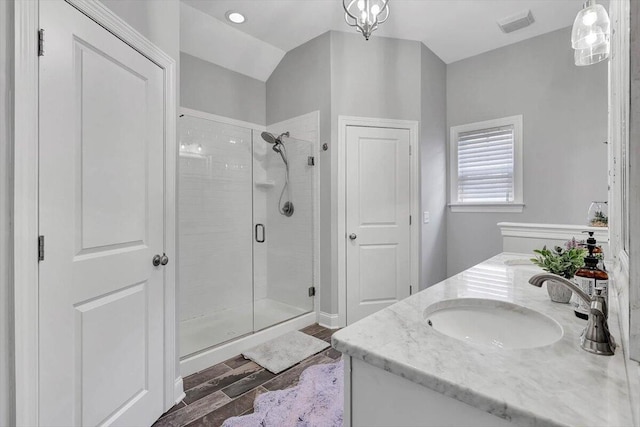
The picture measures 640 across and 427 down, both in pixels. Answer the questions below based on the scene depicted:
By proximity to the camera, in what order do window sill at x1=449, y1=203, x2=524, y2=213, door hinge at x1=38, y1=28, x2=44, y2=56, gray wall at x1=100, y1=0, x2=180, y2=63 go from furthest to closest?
window sill at x1=449, y1=203, x2=524, y2=213
gray wall at x1=100, y1=0, x2=180, y2=63
door hinge at x1=38, y1=28, x2=44, y2=56

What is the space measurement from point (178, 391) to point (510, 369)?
1945mm

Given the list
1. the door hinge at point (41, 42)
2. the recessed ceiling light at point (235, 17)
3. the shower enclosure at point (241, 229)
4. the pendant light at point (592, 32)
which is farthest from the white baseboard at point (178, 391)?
the recessed ceiling light at point (235, 17)

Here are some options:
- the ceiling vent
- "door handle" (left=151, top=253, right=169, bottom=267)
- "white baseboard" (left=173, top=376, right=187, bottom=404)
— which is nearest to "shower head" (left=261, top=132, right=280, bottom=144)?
"door handle" (left=151, top=253, right=169, bottom=267)

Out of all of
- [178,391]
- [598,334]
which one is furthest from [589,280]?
[178,391]

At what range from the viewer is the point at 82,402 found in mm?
1290

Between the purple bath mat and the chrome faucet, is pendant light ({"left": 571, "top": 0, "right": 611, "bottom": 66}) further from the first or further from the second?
the purple bath mat

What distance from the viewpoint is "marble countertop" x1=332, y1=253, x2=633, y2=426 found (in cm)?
50

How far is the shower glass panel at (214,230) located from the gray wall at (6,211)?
1.62 metres

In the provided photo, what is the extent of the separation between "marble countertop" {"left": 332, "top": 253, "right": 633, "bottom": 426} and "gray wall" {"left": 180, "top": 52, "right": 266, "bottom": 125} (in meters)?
2.97

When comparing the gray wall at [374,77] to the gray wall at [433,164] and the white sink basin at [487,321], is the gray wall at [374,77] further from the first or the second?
the white sink basin at [487,321]

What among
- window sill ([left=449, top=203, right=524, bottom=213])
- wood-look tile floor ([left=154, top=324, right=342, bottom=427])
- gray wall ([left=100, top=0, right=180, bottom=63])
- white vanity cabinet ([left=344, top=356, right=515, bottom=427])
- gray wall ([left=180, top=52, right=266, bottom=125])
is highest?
gray wall ([left=180, top=52, right=266, bottom=125])

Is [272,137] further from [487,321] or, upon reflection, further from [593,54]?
[487,321]

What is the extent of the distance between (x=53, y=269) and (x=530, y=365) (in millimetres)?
1575

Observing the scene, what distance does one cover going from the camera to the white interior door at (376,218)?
307 centimetres
